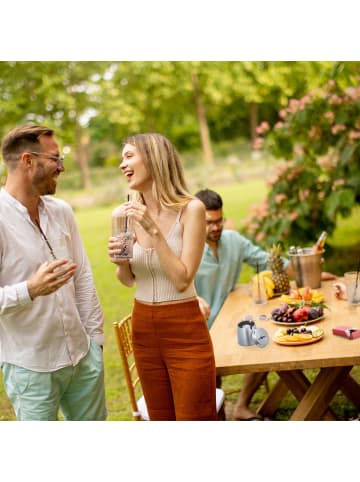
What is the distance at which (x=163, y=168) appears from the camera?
1.90 meters

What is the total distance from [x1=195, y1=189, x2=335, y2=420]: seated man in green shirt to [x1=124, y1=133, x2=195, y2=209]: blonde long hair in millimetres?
867

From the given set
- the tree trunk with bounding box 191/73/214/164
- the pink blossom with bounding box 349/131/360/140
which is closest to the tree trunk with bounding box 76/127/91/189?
the tree trunk with bounding box 191/73/214/164

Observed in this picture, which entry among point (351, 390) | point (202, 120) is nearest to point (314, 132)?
point (351, 390)

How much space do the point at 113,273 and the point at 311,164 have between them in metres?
2.62

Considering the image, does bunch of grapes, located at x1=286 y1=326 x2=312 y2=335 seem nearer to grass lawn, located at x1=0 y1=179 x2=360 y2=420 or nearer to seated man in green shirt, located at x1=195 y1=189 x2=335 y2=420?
seated man in green shirt, located at x1=195 y1=189 x2=335 y2=420

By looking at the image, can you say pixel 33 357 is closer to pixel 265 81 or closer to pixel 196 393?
pixel 196 393

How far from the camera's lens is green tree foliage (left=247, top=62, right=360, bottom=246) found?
4.46m

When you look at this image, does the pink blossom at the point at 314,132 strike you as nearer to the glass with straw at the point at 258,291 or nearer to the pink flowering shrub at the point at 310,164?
the pink flowering shrub at the point at 310,164

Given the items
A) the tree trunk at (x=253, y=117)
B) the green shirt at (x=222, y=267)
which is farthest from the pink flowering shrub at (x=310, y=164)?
the tree trunk at (x=253, y=117)

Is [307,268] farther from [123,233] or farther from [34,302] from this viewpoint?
[34,302]
